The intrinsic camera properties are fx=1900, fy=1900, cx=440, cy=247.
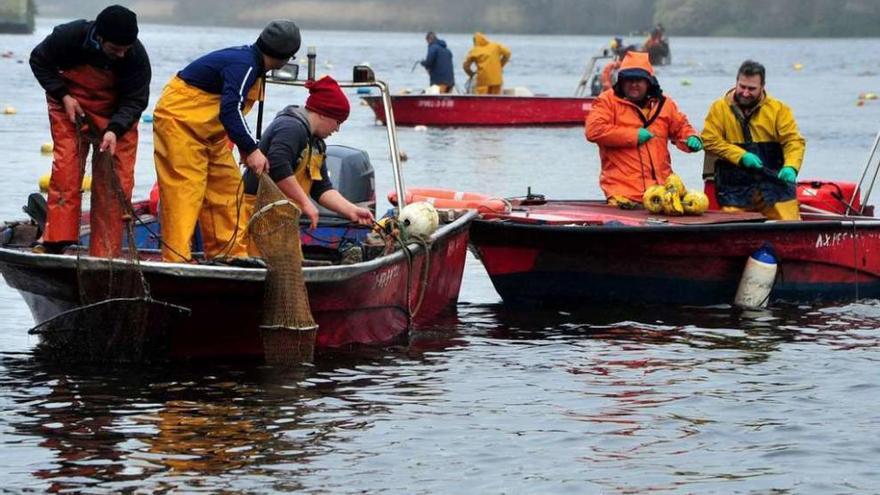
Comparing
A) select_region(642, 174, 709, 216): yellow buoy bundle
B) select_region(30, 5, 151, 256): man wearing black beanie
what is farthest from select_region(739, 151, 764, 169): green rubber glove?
select_region(30, 5, 151, 256): man wearing black beanie

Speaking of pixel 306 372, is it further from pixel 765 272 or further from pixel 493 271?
pixel 765 272

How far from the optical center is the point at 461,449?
27.6ft

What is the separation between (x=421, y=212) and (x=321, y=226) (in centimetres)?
100

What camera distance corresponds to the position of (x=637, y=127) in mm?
12938

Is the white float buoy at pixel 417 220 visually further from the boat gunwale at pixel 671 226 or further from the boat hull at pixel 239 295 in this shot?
the boat gunwale at pixel 671 226

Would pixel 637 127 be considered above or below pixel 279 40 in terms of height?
below

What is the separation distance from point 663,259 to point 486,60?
17.6 m

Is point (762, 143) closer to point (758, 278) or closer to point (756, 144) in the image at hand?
point (756, 144)

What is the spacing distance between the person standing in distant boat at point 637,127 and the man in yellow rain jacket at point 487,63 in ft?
54.1

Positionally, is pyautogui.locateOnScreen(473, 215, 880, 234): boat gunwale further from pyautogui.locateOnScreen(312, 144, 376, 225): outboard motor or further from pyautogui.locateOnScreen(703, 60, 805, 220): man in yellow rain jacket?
pyautogui.locateOnScreen(312, 144, 376, 225): outboard motor

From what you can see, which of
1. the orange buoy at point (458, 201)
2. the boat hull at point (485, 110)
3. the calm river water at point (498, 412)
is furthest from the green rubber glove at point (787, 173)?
the boat hull at point (485, 110)

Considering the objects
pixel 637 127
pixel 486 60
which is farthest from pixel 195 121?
pixel 486 60

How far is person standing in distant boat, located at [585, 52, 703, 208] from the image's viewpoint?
12.9 m

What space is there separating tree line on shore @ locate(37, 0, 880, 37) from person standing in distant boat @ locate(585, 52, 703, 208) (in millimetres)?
140847
